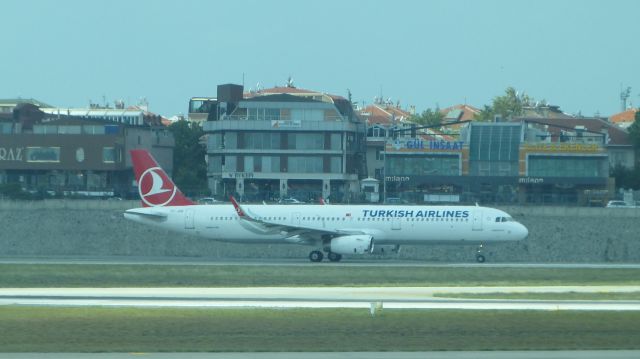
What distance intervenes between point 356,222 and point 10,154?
171 ft

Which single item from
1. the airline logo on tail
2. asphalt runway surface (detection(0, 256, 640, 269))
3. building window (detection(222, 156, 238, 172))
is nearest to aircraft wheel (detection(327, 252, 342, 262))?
asphalt runway surface (detection(0, 256, 640, 269))

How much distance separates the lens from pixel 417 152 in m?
92.1

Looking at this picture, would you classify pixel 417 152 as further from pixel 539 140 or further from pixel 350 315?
pixel 350 315

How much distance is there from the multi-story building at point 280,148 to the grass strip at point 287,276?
47111 mm

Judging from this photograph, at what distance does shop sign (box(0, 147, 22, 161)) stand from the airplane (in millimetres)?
43075

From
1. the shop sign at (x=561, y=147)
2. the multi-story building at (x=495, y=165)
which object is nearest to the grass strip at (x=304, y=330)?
the multi-story building at (x=495, y=165)

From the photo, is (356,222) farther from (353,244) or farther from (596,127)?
(596,127)

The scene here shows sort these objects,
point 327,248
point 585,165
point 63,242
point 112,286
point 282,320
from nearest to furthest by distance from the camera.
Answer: point 282,320
point 112,286
point 327,248
point 63,242
point 585,165

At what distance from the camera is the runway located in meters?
32.7

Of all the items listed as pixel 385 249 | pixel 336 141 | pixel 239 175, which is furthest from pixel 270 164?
pixel 385 249

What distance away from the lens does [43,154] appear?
99000 millimetres

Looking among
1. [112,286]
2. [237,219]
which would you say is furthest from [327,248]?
[112,286]

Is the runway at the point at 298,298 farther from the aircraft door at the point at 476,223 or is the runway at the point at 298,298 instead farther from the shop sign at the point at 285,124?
the shop sign at the point at 285,124

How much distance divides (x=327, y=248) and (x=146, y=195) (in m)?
10.2
